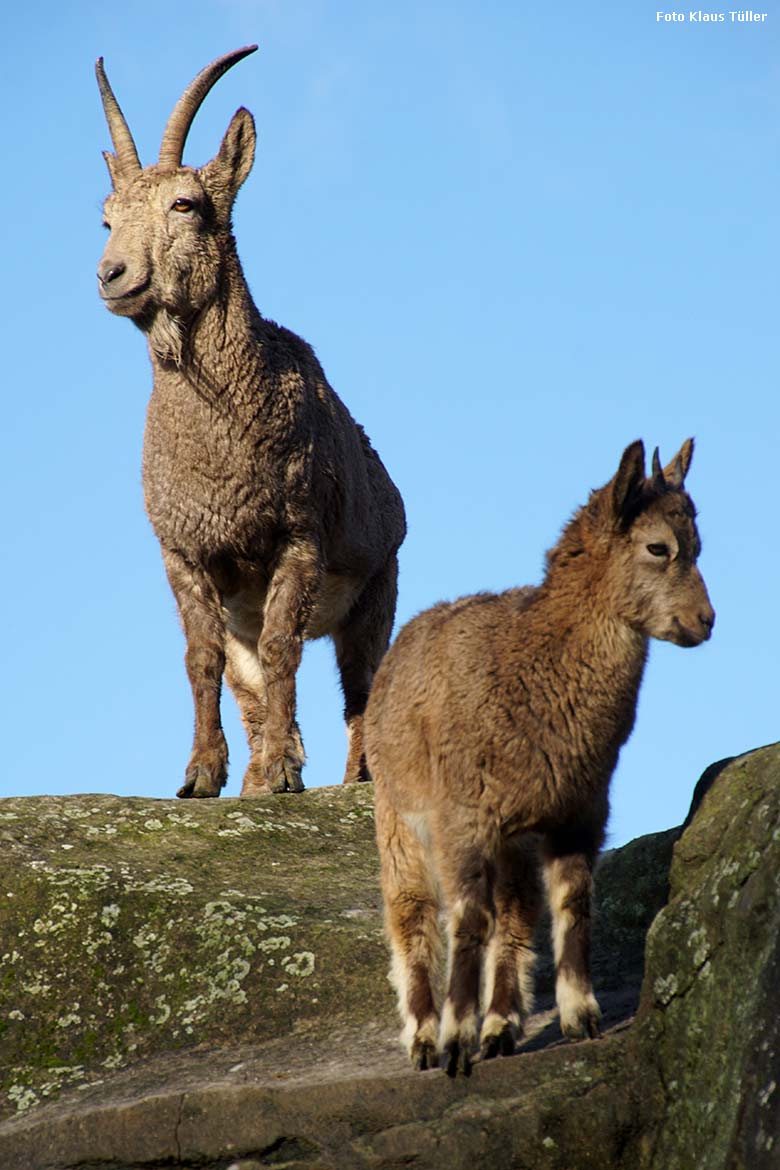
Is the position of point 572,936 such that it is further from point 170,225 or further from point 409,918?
point 170,225

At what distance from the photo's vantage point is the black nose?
11148mm

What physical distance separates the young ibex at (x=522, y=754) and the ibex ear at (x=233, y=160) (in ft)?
17.4

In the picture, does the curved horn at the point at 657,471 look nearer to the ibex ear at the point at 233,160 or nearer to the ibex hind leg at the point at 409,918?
the ibex hind leg at the point at 409,918

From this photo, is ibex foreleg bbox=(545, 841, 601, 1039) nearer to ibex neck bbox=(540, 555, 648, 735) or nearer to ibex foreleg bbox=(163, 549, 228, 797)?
ibex neck bbox=(540, 555, 648, 735)

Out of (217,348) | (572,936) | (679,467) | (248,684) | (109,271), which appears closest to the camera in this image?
(572,936)

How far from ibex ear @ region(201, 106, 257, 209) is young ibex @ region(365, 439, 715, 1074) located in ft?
17.4

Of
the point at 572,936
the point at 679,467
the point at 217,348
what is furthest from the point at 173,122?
the point at 572,936

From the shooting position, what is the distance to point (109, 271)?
11.1 meters

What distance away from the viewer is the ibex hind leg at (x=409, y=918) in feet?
23.0

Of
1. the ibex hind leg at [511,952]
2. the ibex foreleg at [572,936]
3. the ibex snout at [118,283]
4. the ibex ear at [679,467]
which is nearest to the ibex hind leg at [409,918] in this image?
the ibex hind leg at [511,952]

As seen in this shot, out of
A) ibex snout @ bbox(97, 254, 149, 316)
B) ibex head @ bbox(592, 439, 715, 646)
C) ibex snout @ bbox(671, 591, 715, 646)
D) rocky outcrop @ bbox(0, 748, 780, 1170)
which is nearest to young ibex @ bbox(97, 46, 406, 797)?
ibex snout @ bbox(97, 254, 149, 316)

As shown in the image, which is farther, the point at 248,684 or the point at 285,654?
the point at 248,684

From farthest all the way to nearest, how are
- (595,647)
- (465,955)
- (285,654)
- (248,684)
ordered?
Result: (248,684)
(285,654)
(595,647)
(465,955)

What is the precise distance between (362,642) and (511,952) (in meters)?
5.98
